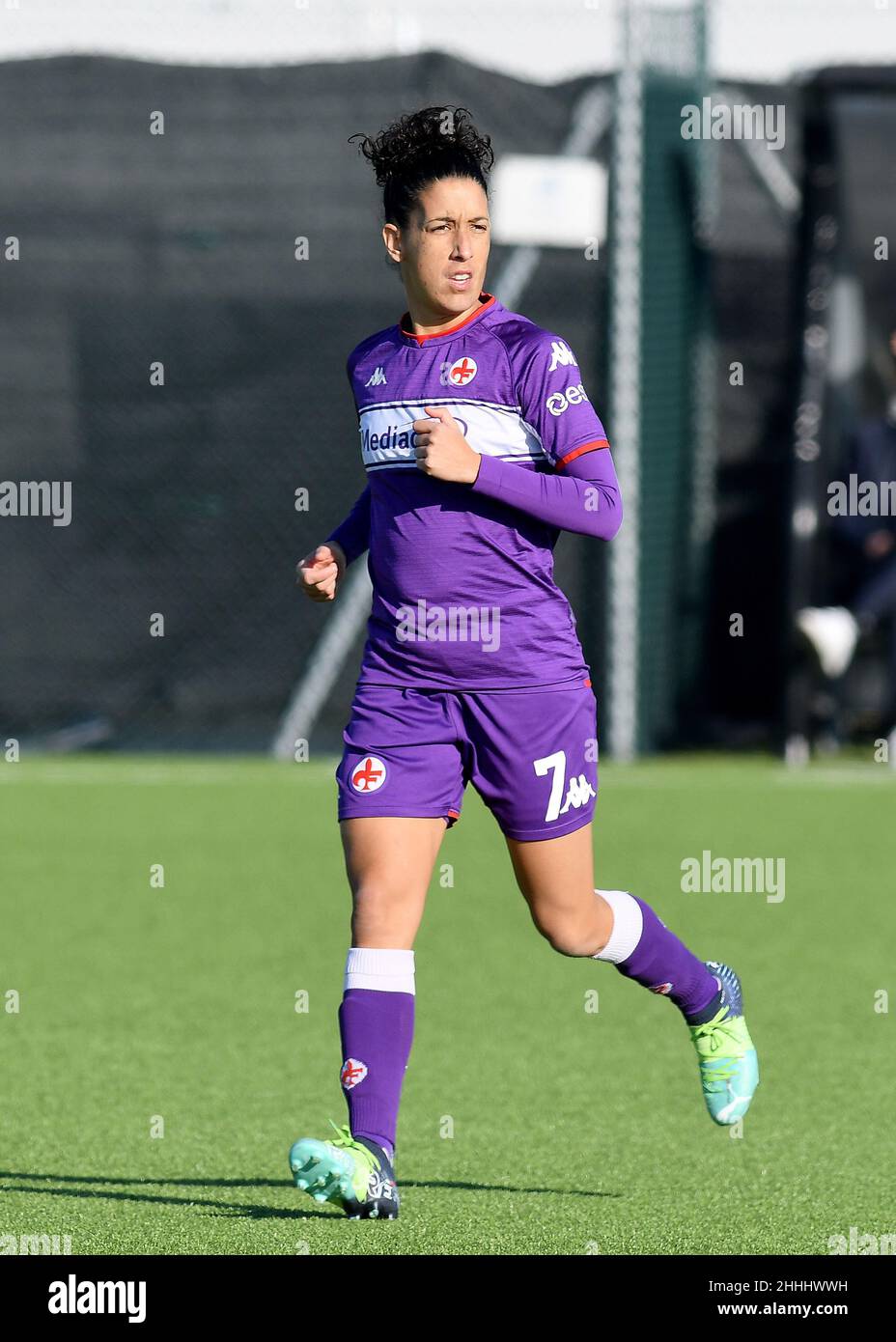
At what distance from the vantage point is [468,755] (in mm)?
4934

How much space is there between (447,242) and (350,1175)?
1864mm

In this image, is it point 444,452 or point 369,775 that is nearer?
point 444,452

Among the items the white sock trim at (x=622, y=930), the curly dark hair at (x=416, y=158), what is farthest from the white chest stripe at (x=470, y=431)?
the white sock trim at (x=622, y=930)

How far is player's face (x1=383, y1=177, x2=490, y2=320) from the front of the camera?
484cm

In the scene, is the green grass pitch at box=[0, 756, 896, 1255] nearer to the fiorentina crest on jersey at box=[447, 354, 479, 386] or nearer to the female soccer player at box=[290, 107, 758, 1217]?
the female soccer player at box=[290, 107, 758, 1217]

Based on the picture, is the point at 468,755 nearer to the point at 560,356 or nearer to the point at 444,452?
the point at 444,452

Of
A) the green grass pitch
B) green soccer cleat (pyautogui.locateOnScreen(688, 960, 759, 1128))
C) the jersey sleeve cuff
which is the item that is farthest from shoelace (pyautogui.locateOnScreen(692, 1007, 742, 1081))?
the jersey sleeve cuff

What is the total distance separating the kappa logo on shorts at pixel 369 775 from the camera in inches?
189

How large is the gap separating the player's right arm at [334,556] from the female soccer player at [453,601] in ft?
0.06

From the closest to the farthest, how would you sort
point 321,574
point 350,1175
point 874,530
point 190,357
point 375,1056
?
point 350,1175 < point 375,1056 < point 321,574 < point 874,530 < point 190,357

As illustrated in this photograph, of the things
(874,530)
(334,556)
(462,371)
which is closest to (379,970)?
(334,556)

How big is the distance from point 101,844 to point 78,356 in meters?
4.75

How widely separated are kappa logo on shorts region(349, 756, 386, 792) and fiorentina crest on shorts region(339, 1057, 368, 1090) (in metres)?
0.54

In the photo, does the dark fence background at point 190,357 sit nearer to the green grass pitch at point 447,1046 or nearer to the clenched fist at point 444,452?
the green grass pitch at point 447,1046
